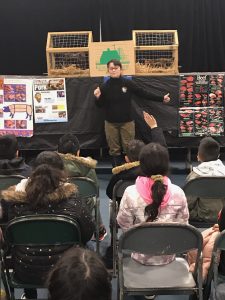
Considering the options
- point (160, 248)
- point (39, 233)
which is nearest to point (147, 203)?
point (160, 248)

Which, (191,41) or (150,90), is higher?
(191,41)

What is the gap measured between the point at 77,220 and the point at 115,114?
356 cm

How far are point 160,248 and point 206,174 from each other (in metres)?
1.34

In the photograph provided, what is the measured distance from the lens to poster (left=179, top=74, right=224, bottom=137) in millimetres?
6008

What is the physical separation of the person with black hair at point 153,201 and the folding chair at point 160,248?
192 mm

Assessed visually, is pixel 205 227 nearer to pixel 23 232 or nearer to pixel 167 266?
pixel 167 266

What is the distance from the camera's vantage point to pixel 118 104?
230 inches

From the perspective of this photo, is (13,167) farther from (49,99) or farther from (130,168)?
(49,99)

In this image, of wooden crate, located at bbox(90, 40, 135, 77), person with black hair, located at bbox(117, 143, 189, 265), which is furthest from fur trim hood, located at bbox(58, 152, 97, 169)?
wooden crate, located at bbox(90, 40, 135, 77)

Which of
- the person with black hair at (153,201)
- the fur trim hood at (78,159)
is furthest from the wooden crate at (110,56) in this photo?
the person with black hair at (153,201)

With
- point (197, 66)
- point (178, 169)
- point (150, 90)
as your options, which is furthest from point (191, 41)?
point (178, 169)

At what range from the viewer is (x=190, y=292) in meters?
2.27

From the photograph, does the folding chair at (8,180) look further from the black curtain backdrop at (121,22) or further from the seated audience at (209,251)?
the black curtain backdrop at (121,22)

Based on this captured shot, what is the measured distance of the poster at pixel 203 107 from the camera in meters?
6.01
